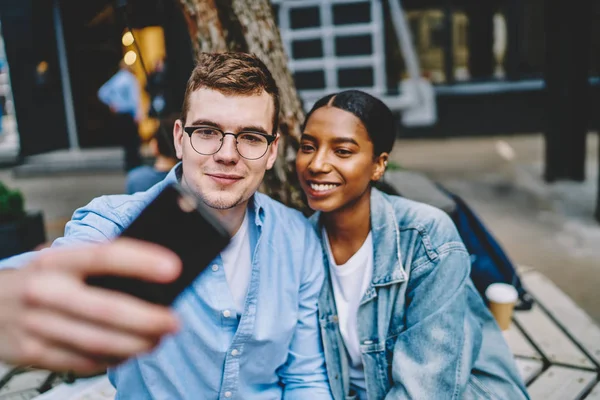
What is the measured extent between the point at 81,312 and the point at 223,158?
1.04 m

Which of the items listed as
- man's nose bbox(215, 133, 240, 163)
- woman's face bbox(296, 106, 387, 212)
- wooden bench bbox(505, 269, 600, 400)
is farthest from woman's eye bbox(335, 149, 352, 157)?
wooden bench bbox(505, 269, 600, 400)

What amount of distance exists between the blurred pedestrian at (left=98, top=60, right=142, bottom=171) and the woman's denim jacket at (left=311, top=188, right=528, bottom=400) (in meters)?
7.39

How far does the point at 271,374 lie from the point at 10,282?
131 centimetres

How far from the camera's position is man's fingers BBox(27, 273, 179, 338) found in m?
0.62

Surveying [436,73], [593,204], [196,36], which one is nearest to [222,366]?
[196,36]

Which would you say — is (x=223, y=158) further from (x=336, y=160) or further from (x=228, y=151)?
(x=336, y=160)

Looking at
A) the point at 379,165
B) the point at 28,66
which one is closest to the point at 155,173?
the point at 28,66

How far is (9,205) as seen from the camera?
449 cm

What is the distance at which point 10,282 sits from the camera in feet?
2.11

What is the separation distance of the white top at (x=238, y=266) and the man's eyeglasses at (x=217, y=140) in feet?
0.97

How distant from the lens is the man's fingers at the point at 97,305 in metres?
0.62

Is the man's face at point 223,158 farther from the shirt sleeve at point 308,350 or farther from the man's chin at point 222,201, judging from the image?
the shirt sleeve at point 308,350

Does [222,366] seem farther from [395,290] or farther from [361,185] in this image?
[361,185]

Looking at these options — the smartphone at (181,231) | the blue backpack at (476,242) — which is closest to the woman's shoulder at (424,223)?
the blue backpack at (476,242)
